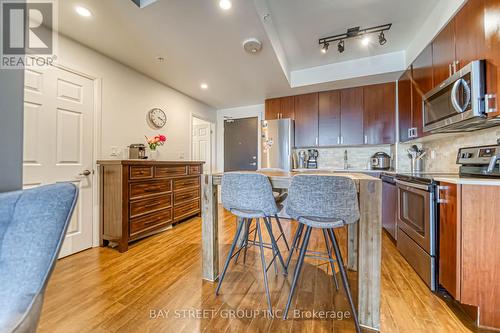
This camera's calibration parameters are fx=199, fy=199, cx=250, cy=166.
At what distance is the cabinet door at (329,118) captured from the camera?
3.69 metres

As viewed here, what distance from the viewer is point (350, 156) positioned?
12.7 feet

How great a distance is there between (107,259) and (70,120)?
1.61 meters

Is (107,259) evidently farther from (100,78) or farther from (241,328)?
(100,78)

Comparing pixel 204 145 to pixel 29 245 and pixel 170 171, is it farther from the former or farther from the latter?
pixel 29 245

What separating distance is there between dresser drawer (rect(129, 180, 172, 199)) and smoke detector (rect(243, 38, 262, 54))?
2.10 metres

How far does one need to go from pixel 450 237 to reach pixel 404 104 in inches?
91.0

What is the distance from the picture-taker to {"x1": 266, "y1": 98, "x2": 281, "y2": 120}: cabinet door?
4.18 m

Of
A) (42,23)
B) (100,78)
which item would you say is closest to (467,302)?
(100,78)

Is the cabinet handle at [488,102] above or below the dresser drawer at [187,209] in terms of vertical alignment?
above

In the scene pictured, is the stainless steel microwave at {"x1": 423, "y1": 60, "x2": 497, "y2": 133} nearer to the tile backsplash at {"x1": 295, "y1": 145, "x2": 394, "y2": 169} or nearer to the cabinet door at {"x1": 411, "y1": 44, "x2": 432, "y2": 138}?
the cabinet door at {"x1": 411, "y1": 44, "x2": 432, "y2": 138}

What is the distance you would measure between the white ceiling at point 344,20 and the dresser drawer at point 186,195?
2709 mm

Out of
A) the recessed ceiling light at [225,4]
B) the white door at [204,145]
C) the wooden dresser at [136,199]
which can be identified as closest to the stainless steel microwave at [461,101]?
the recessed ceiling light at [225,4]

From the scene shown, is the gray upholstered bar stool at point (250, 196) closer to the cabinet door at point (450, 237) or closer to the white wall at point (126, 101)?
the cabinet door at point (450, 237)

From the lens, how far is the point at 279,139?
396cm
